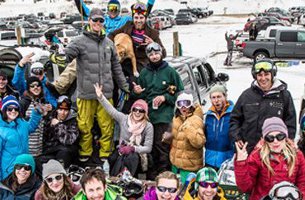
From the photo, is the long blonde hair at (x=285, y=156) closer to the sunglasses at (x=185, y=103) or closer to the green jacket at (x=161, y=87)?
the sunglasses at (x=185, y=103)

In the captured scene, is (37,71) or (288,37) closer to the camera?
(37,71)

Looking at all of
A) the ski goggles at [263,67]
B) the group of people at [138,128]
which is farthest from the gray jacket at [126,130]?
the ski goggles at [263,67]

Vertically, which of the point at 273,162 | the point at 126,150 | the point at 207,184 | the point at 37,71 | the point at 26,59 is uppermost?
the point at 26,59

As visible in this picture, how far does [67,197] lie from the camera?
489 centimetres

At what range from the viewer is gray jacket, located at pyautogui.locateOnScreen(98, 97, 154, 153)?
6.05 meters

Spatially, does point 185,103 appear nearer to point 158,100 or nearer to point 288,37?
point 158,100

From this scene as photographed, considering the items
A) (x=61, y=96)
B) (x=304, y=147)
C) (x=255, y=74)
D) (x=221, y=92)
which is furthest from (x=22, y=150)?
(x=304, y=147)

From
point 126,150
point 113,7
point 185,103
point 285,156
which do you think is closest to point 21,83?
point 113,7

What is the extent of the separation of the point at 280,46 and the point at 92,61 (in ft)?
60.8

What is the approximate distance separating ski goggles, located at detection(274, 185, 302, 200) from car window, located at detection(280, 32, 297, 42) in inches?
805

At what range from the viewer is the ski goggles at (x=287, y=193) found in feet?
12.7

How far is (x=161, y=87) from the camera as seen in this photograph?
651cm

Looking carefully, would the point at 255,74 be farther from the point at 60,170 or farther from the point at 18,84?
the point at 18,84

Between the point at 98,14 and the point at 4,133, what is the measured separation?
1.92m
